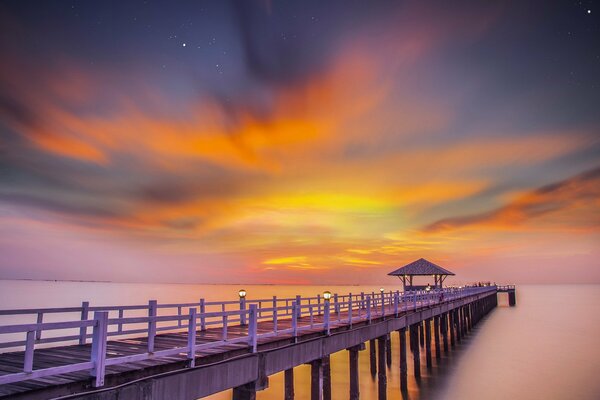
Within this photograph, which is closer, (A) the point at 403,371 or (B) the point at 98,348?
(B) the point at 98,348

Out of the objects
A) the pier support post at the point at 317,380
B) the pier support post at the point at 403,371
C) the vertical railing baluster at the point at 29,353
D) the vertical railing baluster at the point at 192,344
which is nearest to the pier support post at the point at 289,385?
the pier support post at the point at 317,380

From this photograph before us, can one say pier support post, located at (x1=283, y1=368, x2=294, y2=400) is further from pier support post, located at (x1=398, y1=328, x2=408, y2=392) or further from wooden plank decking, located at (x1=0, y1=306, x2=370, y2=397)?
pier support post, located at (x1=398, y1=328, x2=408, y2=392)

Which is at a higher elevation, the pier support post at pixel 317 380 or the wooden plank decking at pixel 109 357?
the wooden plank decking at pixel 109 357

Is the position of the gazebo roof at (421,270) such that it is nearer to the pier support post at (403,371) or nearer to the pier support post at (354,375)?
the pier support post at (403,371)

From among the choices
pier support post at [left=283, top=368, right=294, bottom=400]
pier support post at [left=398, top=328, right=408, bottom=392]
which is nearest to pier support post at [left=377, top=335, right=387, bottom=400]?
pier support post at [left=398, top=328, right=408, bottom=392]

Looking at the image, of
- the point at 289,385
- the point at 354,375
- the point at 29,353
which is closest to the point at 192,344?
the point at 29,353

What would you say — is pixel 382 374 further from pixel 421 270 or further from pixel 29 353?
pixel 421 270

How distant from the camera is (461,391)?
27.7 metres

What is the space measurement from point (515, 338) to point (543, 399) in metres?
26.6

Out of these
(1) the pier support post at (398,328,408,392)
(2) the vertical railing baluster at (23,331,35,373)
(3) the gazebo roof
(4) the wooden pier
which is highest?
(3) the gazebo roof

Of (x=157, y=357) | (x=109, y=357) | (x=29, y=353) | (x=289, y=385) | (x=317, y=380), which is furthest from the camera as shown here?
(x=289, y=385)

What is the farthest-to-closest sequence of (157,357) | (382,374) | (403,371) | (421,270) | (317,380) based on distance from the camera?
(421,270), (403,371), (382,374), (317,380), (157,357)

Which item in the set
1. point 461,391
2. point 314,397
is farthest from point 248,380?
point 461,391

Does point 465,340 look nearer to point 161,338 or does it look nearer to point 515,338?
point 515,338
